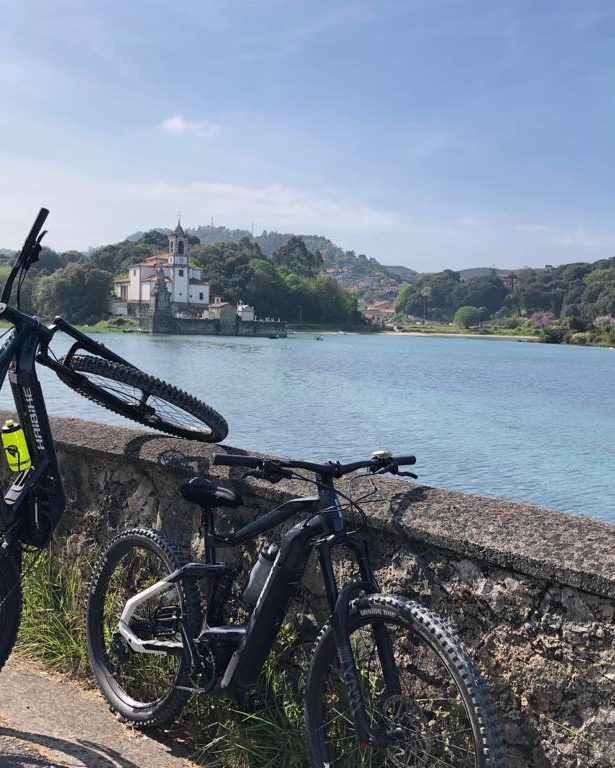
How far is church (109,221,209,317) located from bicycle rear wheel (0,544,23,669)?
121m

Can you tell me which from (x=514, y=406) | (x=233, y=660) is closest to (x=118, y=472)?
(x=233, y=660)

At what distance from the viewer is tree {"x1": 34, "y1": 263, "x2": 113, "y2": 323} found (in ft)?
315

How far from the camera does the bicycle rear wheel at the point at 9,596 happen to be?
3.34 metres

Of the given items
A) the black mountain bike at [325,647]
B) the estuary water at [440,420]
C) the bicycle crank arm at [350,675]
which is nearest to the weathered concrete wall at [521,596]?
the black mountain bike at [325,647]

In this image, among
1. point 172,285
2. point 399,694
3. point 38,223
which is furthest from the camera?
point 172,285

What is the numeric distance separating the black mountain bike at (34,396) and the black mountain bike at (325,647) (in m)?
0.38

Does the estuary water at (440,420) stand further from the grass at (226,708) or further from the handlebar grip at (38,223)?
the handlebar grip at (38,223)

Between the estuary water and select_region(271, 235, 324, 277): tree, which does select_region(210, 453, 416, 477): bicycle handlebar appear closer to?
the estuary water

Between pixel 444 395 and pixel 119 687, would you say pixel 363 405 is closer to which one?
pixel 444 395

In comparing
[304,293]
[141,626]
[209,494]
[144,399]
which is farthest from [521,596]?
[304,293]

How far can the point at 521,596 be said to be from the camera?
248cm

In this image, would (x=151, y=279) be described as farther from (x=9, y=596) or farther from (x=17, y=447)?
(x=9, y=596)

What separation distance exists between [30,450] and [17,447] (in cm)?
6

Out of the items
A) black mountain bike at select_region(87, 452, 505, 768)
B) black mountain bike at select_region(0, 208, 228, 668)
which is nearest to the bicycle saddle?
black mountain bike at select_region(87, 452, 505, 768)
